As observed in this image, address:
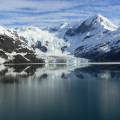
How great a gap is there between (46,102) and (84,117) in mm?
16244

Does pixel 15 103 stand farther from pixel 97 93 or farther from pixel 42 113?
pixel 97 93

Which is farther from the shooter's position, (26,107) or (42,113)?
(26,107)

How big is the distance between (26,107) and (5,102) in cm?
801

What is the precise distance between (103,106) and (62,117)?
42.8 ft

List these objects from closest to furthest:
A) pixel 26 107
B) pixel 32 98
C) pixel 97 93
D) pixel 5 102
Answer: pixel 26 107
pixel 5 102
pixel 32 98
pixel 97 93

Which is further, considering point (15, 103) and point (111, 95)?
point (111, 95)

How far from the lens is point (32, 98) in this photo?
301 ft

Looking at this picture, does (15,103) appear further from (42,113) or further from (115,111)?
(115,111)

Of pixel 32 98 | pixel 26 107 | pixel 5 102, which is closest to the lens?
pixel 26 107

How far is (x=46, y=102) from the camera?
8581 cm

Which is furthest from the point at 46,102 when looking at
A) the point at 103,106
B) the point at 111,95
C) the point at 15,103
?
the point at 111,95

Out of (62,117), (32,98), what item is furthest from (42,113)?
(32,98)

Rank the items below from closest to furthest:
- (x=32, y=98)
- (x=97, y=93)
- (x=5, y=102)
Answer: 1. (x=5, y=102)
2. (x=32, y=98)
3. (x=97, y=93)

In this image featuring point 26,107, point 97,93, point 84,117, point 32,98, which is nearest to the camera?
point 84,117
